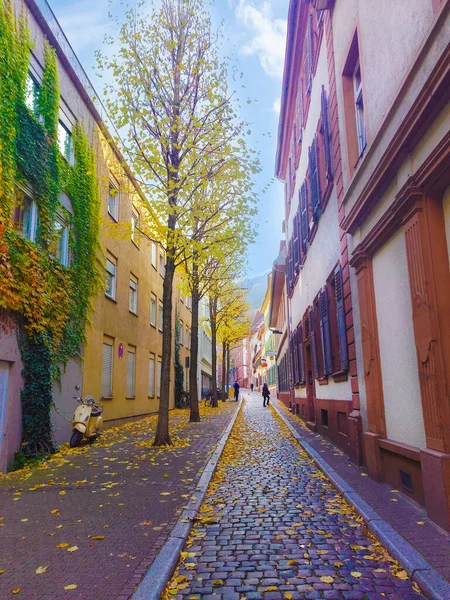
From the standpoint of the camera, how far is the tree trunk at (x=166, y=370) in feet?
37.8

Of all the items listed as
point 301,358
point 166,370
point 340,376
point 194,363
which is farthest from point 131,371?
point 340,376

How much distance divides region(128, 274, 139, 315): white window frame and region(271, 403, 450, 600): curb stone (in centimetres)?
1424

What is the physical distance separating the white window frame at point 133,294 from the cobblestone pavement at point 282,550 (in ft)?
41.7

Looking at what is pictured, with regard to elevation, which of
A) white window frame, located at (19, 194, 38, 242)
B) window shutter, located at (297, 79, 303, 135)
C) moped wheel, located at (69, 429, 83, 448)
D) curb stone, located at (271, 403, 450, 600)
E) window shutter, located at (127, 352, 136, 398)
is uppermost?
window shutter, located at (297, 79, 303, 135)

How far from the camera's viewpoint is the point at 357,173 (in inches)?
316

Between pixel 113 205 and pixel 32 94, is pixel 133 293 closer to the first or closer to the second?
pixel 113 205

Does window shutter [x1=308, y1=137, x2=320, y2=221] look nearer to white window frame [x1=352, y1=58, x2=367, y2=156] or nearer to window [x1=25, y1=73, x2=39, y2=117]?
white window frame [x1=352, y1=58, x2=367, y2=156]

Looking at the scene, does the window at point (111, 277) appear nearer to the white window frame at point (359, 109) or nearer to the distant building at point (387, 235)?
the distant building at point (387, 235)

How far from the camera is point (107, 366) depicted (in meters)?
16.1

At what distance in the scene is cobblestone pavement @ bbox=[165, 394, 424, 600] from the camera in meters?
3.74

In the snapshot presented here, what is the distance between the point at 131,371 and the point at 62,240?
8214 millimetres

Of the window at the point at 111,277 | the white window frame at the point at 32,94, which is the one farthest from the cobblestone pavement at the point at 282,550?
the window at the point at 111,277

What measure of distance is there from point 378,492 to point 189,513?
2577mm

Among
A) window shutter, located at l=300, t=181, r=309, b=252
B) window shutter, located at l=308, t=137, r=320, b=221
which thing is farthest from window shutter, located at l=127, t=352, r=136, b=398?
window shutter, located at l=308, t=137, r=320, b=221
